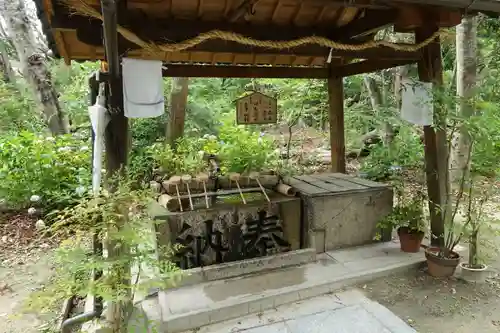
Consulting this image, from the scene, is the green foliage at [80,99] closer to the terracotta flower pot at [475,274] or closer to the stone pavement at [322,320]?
the stone pavement at [322,320]

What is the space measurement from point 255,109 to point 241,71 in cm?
63

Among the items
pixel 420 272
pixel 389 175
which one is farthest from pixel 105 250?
pixel 389 175

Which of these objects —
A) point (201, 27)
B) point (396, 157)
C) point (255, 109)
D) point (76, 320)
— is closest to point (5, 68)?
point (255, 109)

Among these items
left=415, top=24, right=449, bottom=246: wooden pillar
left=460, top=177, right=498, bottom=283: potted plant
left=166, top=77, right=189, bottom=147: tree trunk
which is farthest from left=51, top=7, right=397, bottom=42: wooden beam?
left=166, top=77, right=189, bottom=147: tree trunk

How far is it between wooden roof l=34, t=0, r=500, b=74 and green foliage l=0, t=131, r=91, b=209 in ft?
8.32

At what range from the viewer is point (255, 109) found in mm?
5066

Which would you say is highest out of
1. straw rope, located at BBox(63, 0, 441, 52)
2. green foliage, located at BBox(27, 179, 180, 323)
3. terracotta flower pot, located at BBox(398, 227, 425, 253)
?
straw rope, located at BBox(63, 0, 441, 52)

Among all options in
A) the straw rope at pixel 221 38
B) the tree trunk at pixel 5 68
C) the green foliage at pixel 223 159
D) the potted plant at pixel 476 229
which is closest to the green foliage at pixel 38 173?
the green foliage at pixel 223 159

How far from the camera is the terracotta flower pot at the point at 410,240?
4.15 meters

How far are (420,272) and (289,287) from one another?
5.20 ft

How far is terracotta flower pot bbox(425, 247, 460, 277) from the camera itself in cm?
370

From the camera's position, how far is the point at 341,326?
2994 mm

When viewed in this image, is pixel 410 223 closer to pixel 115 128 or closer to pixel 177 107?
pixel 115 128

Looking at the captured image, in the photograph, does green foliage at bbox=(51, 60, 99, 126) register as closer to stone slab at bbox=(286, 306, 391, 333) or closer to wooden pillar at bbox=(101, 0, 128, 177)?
wooden pillar at bbox=(101, 0, 128, 177)
